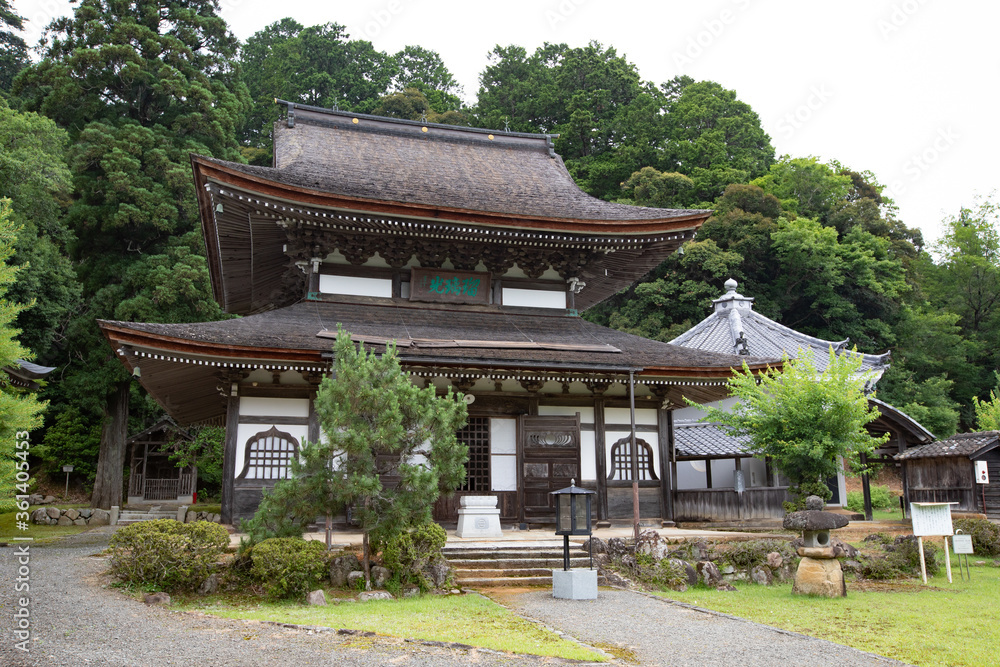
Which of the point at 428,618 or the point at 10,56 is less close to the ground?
the point at 10,56

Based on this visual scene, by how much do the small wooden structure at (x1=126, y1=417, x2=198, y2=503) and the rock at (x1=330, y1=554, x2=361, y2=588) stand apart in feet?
93.1

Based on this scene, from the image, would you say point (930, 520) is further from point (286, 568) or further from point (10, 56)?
point (10, 56)

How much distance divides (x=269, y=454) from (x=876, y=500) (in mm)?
26438

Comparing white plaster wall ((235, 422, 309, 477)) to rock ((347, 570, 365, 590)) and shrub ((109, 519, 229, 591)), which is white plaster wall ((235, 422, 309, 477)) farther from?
rock ((347, 570, 365, 590))

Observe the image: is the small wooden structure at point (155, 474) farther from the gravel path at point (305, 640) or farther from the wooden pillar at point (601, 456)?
the gravel path at point (305, 640)

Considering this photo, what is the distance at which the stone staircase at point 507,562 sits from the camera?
1138 centimetres

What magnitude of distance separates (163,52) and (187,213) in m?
8.22

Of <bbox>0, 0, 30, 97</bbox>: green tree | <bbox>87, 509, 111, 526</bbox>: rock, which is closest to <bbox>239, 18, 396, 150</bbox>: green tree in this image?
<bbox>0, 0, 30, 97</bbox>: green tree

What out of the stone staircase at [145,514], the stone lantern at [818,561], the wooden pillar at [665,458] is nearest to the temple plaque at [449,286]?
the wooden pillar at [665,458]

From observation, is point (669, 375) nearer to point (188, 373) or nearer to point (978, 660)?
point (978, 660)

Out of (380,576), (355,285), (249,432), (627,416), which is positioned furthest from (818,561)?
(355,285)

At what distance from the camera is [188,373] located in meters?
14.8

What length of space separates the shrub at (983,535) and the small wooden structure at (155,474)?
106 feet

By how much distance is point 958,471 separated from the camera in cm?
2075
